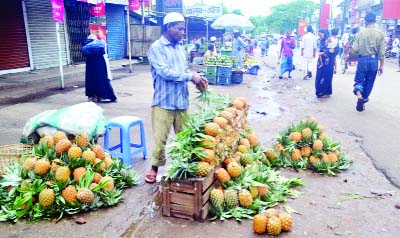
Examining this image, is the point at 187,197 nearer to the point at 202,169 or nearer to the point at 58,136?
the point at 202,169

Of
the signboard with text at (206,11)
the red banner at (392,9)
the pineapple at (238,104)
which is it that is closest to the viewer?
the pineapple at (238,104)

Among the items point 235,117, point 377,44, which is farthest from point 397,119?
point 235,117

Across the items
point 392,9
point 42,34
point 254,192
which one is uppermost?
point 392,9

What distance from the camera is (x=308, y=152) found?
520 centimetres

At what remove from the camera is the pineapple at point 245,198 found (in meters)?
3.80

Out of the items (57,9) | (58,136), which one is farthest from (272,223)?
(57,9)

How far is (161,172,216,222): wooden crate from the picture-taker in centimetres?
353

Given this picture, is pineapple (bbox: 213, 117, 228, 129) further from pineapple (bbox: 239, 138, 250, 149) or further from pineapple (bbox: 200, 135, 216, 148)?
pineapple (bbox: 239, 138, 250, 149)

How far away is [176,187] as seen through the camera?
11.9 ft

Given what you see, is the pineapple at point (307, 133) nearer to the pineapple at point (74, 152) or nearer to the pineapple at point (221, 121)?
the pineapple at point (221, 121)

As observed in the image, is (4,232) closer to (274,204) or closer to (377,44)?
(274,204)

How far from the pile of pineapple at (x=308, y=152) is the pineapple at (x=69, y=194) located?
8.97 feet

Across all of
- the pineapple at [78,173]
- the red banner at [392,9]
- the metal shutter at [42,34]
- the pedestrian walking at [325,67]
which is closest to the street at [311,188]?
the pineapple at [78,173]

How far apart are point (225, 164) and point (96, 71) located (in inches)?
241
